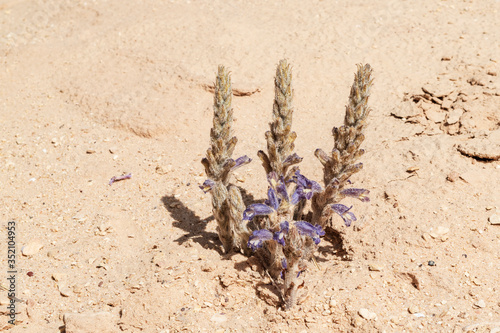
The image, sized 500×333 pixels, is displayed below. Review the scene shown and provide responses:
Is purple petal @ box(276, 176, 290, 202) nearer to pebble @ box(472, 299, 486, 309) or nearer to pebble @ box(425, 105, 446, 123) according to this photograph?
pebble @ box(472, 299, 486, 309)

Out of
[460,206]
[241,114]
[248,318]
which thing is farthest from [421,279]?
[241,114]

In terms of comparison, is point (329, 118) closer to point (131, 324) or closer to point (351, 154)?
point (351, 154)

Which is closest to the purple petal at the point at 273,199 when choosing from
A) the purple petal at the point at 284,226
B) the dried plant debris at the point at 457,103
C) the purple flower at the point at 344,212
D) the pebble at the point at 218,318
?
the purple petal at the point at 284,226

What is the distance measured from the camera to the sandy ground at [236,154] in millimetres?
4953

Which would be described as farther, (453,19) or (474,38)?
(453,19)

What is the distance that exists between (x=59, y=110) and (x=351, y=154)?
554cm

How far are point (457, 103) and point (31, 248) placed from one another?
6.17 meters

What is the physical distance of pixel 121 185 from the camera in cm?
677

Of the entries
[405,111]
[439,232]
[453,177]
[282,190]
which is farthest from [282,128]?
[405,111]

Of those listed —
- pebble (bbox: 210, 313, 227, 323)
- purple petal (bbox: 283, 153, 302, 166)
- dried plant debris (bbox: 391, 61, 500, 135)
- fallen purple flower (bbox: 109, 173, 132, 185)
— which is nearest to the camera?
purple petal (bbox: 283, 153, 302, 166)

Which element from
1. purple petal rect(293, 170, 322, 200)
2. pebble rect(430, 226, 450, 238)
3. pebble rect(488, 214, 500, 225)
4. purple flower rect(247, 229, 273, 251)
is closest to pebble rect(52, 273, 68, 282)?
purple flower rect(247, 229, 273, 251)

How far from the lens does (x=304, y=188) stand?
486cm

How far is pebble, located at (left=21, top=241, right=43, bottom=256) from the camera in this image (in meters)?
5.71

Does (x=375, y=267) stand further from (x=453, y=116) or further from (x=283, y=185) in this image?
(x=453, y=116)
